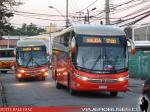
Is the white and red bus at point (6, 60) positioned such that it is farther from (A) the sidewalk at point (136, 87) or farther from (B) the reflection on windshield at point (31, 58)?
(A) the sidewalk at point (136, 87)

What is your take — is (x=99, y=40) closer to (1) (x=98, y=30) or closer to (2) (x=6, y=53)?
(1) (x=98, y=30)

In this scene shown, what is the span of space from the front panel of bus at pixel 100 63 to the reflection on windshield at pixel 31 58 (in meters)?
16.8

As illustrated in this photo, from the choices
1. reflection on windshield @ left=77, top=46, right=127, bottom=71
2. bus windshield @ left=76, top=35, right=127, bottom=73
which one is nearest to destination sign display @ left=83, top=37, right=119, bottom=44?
bus windshield @ left=76, top=35, right=127, bottom=73

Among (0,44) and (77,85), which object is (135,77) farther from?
(0,44)

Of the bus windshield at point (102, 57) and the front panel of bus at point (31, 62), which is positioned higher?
the bus windshield at point (102, 57)

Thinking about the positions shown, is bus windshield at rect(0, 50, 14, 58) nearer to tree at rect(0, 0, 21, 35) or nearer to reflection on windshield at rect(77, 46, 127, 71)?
tree at rect(0, 0, 21, 35)

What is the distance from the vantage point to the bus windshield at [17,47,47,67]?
140 feet

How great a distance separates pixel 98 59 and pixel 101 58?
0.15 meters

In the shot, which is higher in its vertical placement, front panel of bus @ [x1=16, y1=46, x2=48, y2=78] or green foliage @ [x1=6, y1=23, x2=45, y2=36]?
green foliage @ [x1=6, y1=23, x2=45, y2=36]

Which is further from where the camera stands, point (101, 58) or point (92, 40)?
point (92, 40)

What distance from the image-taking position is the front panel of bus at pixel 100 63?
25.1 meters

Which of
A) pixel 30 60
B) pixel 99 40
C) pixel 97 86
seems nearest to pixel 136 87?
pixel 99 40

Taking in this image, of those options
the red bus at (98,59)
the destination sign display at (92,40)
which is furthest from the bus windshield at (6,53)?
the destination sign display at (92,40)

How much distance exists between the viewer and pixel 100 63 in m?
25.4
